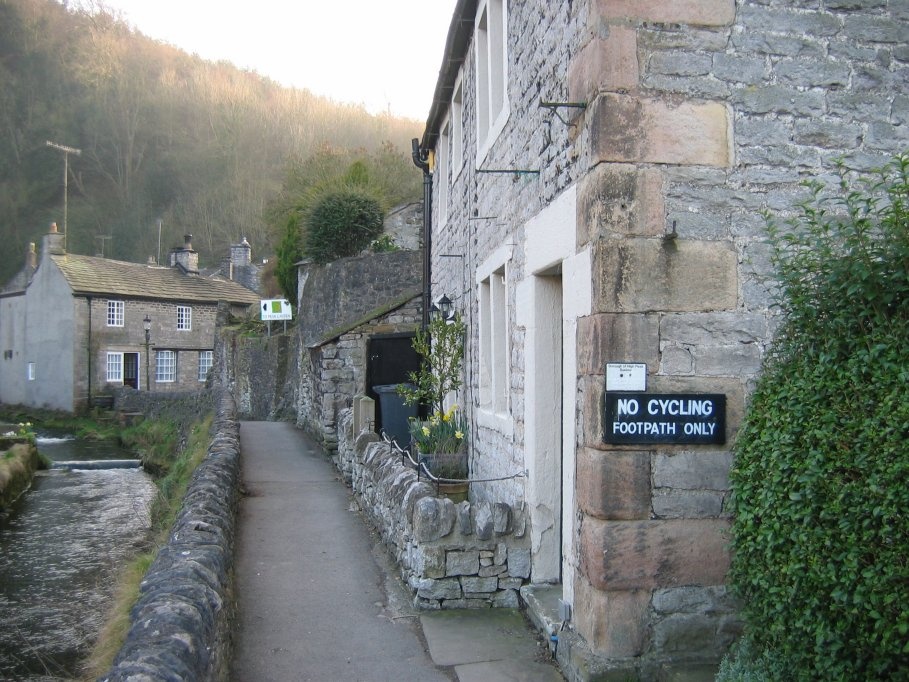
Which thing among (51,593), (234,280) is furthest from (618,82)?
(234,280)

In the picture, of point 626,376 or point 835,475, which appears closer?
point 835,475

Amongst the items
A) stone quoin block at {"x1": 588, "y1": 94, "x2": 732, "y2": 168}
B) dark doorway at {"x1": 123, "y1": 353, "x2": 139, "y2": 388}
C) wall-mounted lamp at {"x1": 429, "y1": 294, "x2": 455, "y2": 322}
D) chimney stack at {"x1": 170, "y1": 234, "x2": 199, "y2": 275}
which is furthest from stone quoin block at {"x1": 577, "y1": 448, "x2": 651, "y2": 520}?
chimney stack at {"x1": 170, "y1": 234, "x2": 199, "y2": 275}

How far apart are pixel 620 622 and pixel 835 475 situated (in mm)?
1549

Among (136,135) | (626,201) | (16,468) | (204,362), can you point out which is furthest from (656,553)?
(136,135)

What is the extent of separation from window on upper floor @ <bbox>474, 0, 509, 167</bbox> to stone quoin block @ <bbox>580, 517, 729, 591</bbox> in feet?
12.0

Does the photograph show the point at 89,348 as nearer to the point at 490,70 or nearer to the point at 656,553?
the point at 490,70

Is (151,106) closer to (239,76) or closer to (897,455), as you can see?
(239,76)

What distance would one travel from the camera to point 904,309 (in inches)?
117

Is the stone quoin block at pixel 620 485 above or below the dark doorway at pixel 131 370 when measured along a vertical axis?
below

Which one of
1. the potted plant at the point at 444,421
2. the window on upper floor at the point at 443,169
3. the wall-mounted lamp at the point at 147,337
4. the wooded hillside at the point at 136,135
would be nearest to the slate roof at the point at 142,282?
the wall-mounted lamp at the point at 147,337

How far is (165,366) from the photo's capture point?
3600cm

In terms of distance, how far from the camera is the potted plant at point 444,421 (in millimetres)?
8281

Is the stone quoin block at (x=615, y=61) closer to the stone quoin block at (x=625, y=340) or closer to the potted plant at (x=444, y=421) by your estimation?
the stone quoin block at (x=625, y=340)

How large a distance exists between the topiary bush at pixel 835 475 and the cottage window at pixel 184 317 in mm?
35370
